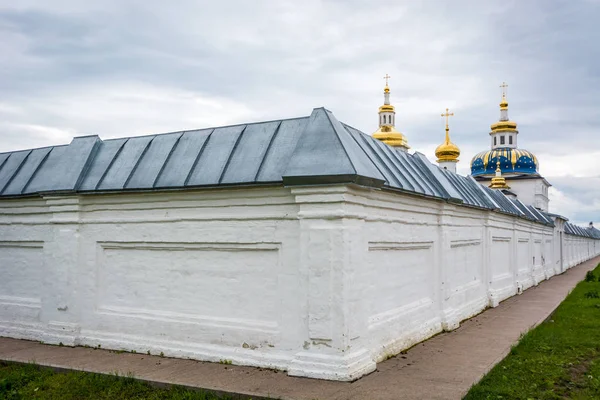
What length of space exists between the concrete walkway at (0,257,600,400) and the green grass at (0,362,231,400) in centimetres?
15

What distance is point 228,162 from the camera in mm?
7387

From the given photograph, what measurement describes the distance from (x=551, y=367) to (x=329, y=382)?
317 centimetres

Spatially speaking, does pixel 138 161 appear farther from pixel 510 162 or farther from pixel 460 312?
pixel 510 162

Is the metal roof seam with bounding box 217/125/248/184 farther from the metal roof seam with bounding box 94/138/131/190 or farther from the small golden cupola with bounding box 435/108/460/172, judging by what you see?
the small golden cupola with bounding box 435/108/460/172

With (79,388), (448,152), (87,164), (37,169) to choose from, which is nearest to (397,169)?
(87,164)

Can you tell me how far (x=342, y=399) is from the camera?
551cm

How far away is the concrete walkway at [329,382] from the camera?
5.81 meters

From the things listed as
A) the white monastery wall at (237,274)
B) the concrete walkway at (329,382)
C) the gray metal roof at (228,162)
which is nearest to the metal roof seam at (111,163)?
the gray metal roof at (228,162)

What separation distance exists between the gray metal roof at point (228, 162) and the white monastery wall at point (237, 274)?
204 millimetres

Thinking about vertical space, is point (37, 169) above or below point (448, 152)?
below

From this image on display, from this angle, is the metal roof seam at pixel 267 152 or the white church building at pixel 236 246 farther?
the metal roof seam at pixel 267 152

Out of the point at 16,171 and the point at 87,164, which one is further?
the point at 16,171

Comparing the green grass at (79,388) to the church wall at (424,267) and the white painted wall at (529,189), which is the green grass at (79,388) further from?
the white painted wall at (529,189)

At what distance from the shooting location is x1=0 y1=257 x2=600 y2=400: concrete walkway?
5812 mm
